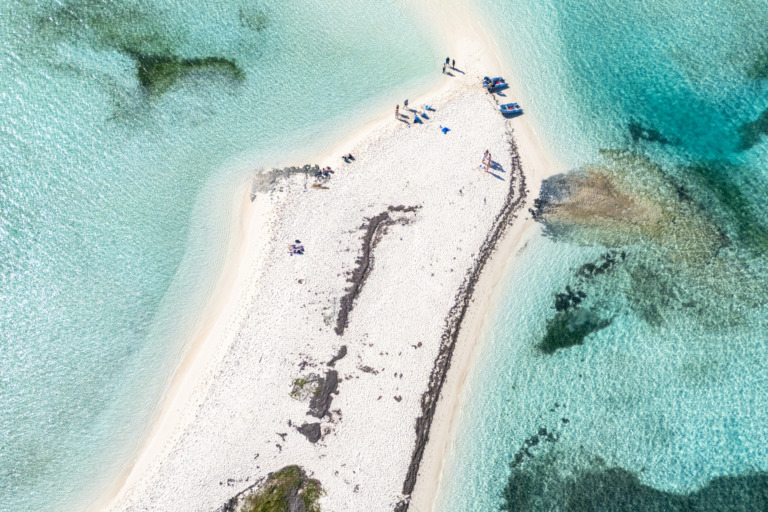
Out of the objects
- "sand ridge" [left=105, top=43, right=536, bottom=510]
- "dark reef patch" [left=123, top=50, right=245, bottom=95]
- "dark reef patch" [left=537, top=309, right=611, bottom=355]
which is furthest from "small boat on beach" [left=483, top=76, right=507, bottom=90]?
"dark reef patch" [left=123, top=50, right=245, bottom=95]

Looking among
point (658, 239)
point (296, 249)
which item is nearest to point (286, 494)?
point (296, 249)

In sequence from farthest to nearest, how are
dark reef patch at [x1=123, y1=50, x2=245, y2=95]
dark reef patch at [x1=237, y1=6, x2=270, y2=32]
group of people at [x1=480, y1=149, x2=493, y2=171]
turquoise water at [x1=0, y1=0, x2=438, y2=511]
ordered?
dark reef patch at [x1=237, y1=6, x2=270, y2=32]
dark reef patch at [x1=123, y1=50, x2=245, y2=95]
group of people at [x1=480, y1=149, x2=493, y2=171]
turquoise water at [x1=0, y1=0, x2=438, y2=511]

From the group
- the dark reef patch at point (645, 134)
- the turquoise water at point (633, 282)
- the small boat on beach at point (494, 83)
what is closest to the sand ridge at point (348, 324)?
the small boat on beach at point (494, 83)

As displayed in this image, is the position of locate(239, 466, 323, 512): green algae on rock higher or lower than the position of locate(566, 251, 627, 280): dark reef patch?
lower

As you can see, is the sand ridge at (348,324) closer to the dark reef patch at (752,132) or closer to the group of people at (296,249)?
the group of people at (296,249)

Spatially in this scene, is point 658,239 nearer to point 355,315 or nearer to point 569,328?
point 569,328

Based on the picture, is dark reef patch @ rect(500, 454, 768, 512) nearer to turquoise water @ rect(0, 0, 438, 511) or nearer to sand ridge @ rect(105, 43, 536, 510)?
sand ridge @ rect(105, 43, 536, 510)
